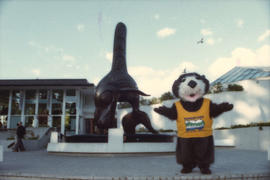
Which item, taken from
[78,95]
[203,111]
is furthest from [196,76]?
[78,95]

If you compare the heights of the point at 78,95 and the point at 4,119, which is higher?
the point at 78,95

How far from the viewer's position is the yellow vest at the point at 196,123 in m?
4.61

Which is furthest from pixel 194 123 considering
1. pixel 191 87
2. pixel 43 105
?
pixel 43 105

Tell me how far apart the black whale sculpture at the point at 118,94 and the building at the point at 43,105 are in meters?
14.0

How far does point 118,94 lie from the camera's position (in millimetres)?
9289

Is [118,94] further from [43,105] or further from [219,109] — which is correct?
[43,105]

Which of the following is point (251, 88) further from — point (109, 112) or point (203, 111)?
point (203, 111)

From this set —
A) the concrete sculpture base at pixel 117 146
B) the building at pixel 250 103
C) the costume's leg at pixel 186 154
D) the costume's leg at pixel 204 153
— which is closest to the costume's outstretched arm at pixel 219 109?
the costume's leg at pixel 204 153

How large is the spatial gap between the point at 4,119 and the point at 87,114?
8611 mm

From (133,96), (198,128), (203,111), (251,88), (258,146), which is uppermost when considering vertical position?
(251,88)

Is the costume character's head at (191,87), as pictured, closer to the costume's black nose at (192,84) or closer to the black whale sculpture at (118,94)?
the costume's black nose at (192,84)

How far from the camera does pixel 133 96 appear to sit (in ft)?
31.6

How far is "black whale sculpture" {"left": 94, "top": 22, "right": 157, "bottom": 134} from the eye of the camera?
9195mm

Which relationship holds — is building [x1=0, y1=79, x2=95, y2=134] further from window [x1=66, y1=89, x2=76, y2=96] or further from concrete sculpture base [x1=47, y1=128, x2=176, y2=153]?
concrete sculpture base [x1=47, y1=128, x2=176, y2=153]
